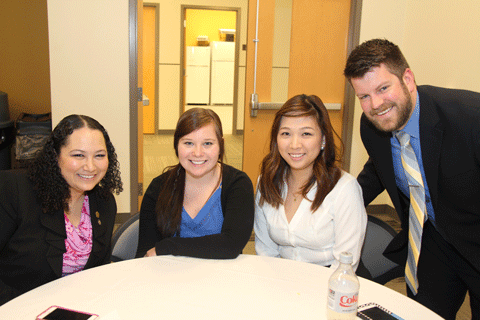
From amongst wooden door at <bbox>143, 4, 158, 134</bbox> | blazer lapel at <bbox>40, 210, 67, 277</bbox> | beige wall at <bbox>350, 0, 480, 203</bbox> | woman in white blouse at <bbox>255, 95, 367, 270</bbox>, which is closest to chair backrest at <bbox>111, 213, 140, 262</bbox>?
blazer lapel at <bbox>40, 210, 67, 277</bbox>

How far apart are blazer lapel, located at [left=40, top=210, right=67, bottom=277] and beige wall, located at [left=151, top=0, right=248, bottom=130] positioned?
7.06 metres

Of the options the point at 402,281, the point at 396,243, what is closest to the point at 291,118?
the point at 396,243

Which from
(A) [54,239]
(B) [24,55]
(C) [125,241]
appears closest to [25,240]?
(A) [54,239]

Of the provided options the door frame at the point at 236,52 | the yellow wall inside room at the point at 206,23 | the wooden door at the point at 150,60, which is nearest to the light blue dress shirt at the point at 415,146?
the door frame at the point at 236,52

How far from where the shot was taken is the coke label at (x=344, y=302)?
1158 mm

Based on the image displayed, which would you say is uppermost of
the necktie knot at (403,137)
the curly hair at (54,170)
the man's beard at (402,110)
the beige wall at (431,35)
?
the beige wall at (431,35)

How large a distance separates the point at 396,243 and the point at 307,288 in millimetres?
651

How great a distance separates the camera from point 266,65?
163 inches

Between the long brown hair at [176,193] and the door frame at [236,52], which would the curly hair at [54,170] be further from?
the door frame at [236,52]

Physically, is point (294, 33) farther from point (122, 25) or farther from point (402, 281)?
point (402, 281)

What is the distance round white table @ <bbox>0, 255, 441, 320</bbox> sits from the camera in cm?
125

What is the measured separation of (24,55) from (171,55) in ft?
12.2

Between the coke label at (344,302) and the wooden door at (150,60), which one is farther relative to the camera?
the wooden door at (150,60)

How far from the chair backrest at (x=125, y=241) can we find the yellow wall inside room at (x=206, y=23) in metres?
7.63
